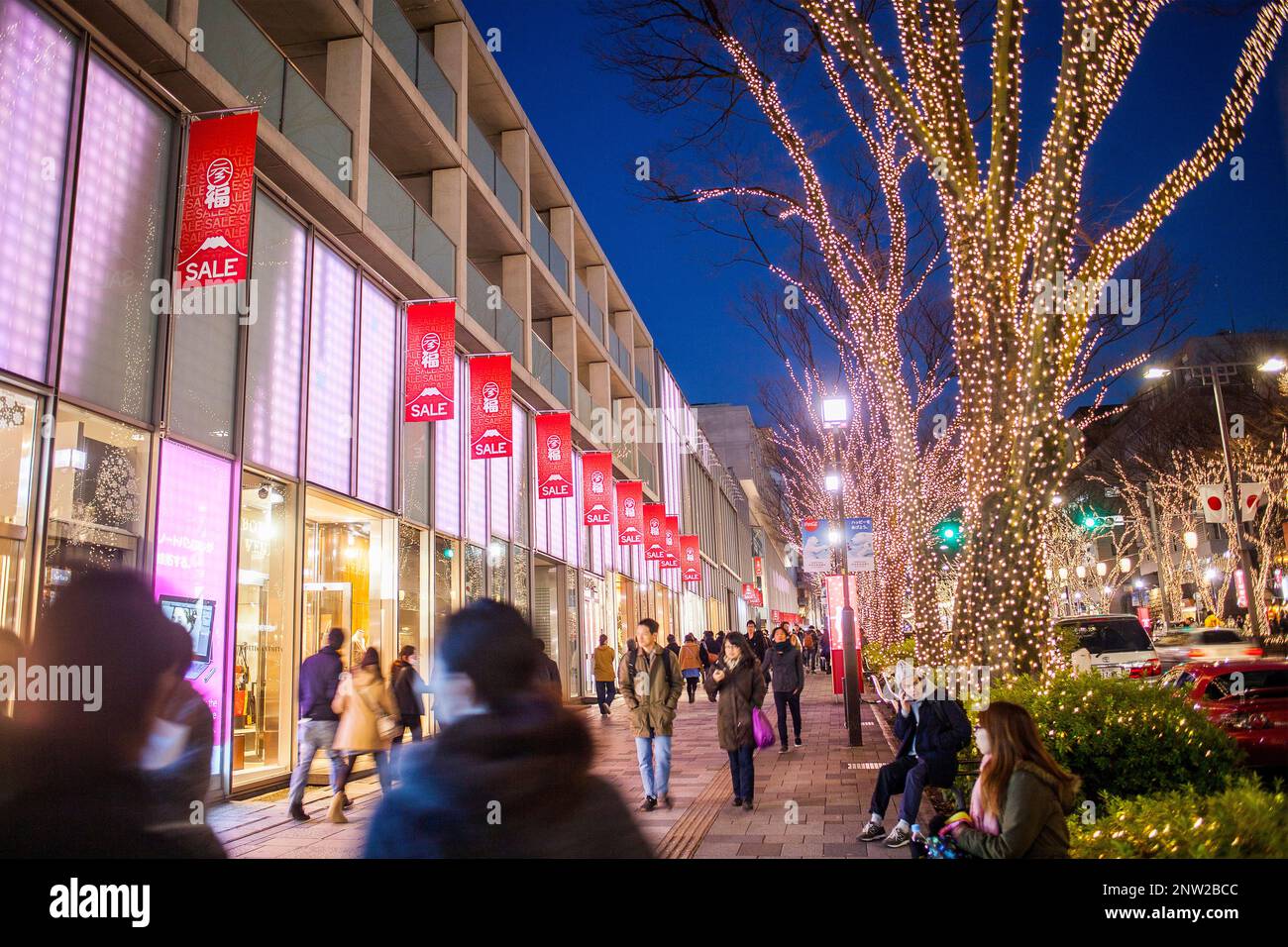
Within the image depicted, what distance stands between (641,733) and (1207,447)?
104ft

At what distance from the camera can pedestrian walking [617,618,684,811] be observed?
8.12m

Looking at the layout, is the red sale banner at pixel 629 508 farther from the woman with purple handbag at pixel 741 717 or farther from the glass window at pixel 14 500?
the glass window at pixel 14 500

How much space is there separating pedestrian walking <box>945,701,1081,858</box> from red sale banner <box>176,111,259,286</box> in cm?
742

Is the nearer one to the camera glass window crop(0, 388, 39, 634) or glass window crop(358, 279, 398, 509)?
glass window crop(0, 388, 39, 634)

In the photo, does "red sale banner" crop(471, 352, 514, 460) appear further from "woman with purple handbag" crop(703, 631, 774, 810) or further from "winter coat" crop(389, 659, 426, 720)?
"woman with purple handbag" crop(703, 631, 774, 810)

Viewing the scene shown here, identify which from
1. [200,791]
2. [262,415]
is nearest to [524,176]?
[262,415]

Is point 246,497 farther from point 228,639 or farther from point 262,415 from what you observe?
point 228,639

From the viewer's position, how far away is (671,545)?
30.8m

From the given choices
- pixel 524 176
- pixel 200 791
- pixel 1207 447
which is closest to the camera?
pixel 200 791

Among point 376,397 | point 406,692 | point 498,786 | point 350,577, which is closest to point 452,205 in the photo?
point 376,397

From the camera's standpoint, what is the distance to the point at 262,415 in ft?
33.1

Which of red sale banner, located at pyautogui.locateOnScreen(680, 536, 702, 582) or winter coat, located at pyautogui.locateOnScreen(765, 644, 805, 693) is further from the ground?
red sale banner, located at pyautogui.locateOnScreen(680, 536, 702, 582)

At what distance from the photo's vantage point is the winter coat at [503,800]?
2162 mm

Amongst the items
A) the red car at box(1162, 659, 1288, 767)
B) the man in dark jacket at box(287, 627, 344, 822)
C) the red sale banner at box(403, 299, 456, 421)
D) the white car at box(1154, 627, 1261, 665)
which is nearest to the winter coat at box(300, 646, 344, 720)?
the man in dark jacket at box(287, 627, 344, 822)
